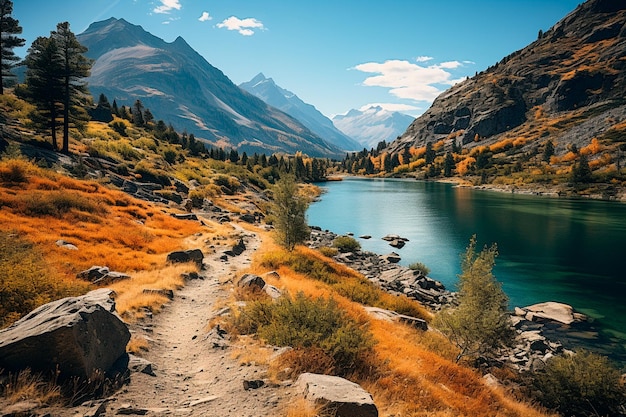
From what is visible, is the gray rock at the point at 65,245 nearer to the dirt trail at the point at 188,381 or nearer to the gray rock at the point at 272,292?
the dirt trail at the point at 188,381

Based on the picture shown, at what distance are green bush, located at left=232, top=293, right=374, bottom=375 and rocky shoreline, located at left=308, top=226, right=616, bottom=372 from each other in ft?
46.7

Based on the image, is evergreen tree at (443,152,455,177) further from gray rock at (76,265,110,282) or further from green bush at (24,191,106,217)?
gray rock at (76,265,110,282)

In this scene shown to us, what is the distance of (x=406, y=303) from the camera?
85.1ft

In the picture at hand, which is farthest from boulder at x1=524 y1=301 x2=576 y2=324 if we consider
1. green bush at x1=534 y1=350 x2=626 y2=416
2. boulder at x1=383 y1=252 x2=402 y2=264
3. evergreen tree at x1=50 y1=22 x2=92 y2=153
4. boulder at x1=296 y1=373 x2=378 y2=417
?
evergreen tree at x1=50 y1=22 x2=92 y2=153

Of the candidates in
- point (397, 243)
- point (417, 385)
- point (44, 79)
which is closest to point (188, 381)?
point (417, 385)

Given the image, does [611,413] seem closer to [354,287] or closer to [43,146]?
[354,287]

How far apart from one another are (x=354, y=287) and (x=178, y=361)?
16.8 metres

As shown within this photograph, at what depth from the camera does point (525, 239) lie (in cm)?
5766

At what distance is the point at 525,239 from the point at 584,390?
1863 inches

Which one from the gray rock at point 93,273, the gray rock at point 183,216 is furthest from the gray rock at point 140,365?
the gray rock at point 183,216

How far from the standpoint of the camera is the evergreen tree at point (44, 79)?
43375 mm

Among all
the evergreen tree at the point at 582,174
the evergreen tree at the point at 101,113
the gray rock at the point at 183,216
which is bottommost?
the gray rock at the point at 183,216

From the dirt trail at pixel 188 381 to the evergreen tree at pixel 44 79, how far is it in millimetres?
44530

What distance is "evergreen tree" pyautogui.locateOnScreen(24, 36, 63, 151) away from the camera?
4338 cm
